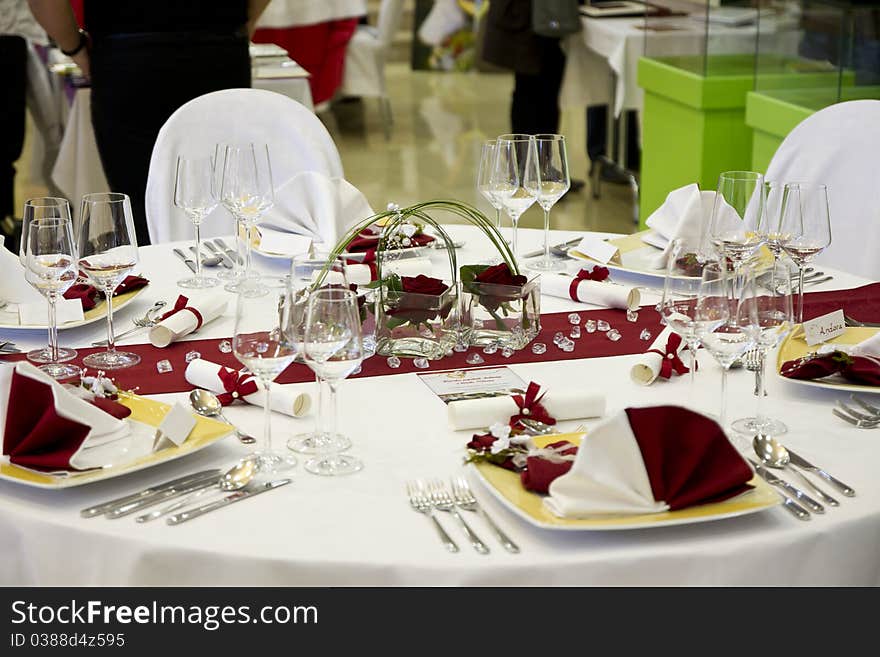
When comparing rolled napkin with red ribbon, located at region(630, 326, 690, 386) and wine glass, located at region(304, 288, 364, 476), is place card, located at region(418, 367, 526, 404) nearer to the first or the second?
rolled napkin with red ribbon, located at region(630, 326, 690, 386)

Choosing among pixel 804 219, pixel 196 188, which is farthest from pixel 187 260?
pixel 804 219

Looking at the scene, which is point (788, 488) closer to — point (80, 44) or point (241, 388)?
point (241, 388)

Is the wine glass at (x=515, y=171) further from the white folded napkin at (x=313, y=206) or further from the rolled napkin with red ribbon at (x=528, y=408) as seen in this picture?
the rolled napkin with red ribbon at (x=528, y=408)

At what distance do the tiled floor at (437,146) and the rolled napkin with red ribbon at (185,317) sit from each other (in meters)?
3.41

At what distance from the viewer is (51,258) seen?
1755mm

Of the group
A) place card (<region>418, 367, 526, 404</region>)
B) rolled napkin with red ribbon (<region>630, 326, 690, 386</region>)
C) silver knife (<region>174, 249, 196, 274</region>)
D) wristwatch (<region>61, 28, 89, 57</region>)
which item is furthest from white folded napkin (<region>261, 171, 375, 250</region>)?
wristwatch (<region>61, 28, 89, 57</region>)

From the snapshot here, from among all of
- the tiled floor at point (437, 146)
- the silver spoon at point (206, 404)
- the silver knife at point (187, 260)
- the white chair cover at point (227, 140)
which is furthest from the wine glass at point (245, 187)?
the tiled floor at point (437, 146)

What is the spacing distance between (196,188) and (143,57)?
1.27 m

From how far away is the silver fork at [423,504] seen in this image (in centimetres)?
127

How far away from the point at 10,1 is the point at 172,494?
17.6 feet

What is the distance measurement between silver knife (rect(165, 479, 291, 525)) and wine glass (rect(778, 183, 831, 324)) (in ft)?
3.03

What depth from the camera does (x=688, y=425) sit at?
1.31 m

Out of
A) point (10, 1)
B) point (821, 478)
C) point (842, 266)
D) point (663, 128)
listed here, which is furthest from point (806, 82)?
point (10, 1)
